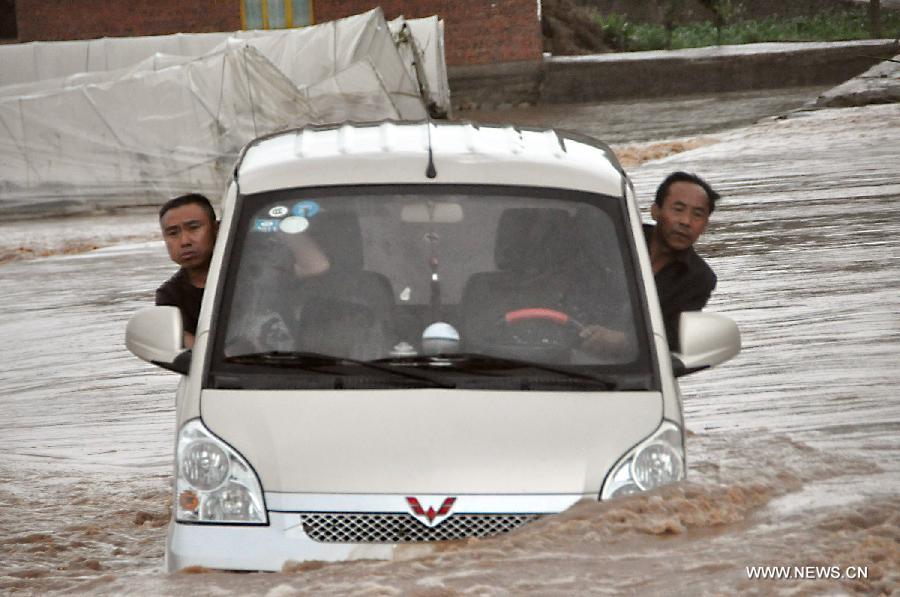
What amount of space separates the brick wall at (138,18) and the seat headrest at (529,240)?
1330 inches

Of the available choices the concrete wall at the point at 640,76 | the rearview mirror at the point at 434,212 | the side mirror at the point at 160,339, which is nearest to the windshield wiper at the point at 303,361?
the side mirror at the point at 160,339

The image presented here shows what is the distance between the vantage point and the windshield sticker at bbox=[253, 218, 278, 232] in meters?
5.42

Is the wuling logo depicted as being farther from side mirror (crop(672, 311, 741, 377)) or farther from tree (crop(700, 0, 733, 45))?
tree (crop(700, 0, 733, 45))

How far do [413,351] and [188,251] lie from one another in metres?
1.64

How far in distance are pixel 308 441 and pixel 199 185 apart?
19.0m

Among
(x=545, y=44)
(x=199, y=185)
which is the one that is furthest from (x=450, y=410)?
(x=545, y=44)

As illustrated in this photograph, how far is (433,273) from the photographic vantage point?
537 centimetres

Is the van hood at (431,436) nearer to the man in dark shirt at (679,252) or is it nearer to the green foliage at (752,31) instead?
the man in dark shirt at (679,252)

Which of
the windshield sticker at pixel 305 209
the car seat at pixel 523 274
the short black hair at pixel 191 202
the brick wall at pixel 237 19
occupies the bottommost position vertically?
the car seat at pixel 523 274

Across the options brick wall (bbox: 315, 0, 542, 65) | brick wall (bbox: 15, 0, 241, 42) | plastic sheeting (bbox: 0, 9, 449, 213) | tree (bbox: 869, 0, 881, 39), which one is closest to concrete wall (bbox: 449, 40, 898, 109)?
brick wall (bbox: 315, 0, 542, 65)

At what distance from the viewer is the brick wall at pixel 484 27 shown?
37594 millimetres

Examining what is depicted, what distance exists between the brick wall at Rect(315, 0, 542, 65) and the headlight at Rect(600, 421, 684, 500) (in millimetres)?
33281

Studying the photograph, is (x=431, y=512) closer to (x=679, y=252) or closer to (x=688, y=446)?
(x=679, y=252)

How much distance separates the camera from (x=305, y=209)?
545 cm
